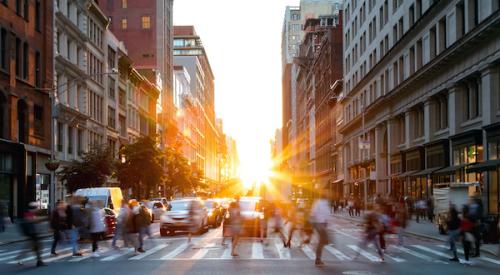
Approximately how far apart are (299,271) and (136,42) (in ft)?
300

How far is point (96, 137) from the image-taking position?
64.8 m

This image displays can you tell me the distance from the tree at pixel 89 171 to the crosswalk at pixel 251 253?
24.1m

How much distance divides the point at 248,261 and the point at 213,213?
67.9 ft

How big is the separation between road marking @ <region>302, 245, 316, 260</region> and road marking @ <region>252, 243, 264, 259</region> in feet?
4.77

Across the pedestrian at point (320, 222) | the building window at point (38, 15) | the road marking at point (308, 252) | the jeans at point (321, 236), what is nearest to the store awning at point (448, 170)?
the road marking at point (308, 252)

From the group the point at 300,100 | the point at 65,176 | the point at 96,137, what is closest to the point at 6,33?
the point at 65,176

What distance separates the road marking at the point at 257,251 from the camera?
20.9 meters

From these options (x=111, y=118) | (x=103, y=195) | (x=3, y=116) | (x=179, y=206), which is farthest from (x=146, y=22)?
(x=179, y=206)

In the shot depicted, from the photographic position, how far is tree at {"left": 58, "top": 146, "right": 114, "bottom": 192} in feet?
163

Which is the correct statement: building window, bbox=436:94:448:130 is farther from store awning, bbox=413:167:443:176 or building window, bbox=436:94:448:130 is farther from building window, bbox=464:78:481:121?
building window, bbox=464:78:481:121

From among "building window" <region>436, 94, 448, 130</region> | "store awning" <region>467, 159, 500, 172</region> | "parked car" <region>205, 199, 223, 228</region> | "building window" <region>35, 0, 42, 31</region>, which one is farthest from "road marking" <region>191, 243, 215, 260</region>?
"building window" <region>35, 0, 42, 31</region>

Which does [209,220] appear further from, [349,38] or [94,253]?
[349,38]

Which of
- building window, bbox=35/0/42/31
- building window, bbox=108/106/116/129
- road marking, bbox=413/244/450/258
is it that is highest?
building window, bbox=35/0/42/31

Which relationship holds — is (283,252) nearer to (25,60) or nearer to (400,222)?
(400,222)
